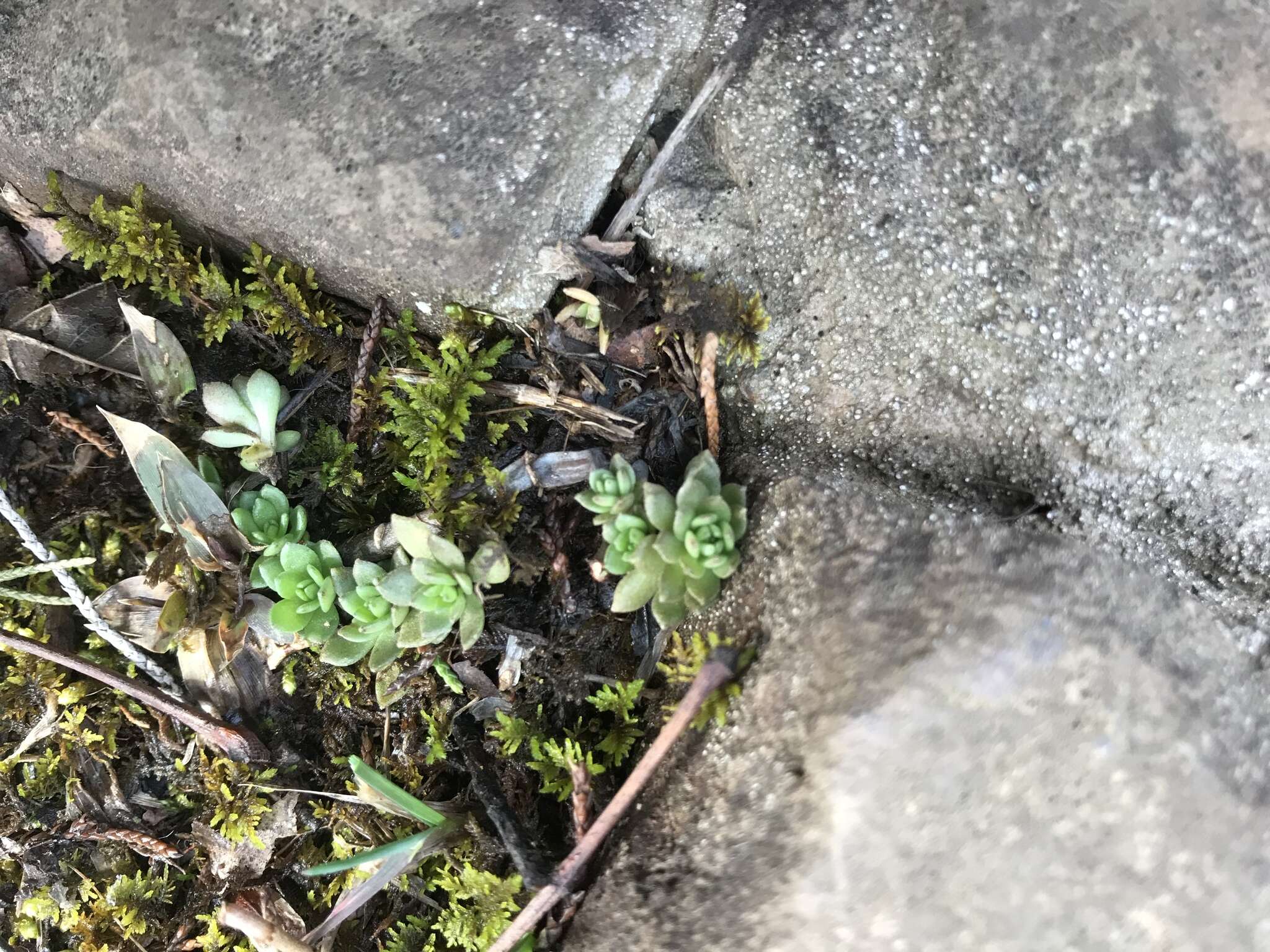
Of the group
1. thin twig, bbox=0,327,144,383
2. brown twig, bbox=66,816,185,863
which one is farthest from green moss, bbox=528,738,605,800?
thin twig, bbox=0,327,144,383

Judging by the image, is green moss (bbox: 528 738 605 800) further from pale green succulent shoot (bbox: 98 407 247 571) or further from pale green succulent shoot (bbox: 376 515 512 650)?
pale green succulent shoot (bbox: 98 407 247 571)

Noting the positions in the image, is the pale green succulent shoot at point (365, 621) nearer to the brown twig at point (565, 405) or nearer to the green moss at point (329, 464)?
the green moss at point (329, 464)

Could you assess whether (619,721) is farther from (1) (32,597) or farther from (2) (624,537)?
(1) (32,597)

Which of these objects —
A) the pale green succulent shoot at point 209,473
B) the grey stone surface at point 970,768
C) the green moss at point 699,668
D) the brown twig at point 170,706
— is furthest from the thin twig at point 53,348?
the grey stone surface at point 970,768

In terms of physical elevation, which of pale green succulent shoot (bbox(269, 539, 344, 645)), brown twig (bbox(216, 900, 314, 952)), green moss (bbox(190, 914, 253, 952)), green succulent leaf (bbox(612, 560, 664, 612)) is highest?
green succulent leaf (bbox(612, 560, 664, 612))

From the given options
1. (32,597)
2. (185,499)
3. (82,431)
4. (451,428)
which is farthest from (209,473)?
(451,428)

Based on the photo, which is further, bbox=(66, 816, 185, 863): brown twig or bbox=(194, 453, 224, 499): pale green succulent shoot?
bbox=(66, 816, 185, 863): brown twig

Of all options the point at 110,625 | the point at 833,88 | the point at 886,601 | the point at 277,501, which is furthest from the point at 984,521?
the point at 110,625

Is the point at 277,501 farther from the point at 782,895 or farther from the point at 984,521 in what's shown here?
the point at 984,521
